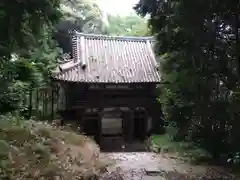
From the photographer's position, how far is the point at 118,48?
18188 millimetres

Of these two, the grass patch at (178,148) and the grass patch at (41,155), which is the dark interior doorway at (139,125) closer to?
the grass patch at (178,148)

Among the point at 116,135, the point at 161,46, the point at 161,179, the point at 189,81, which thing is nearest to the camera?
the point at 161,179

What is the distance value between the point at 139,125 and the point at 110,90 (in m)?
3.01

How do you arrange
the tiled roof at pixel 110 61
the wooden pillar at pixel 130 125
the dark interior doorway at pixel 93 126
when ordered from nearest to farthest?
the tiled roof at pixel 110 61 < the dark interior doorway at pixel 93 126 < the wooden pillar at pixel 130 125

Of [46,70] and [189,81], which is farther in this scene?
[46,70]

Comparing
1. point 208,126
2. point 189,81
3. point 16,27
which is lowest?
point 208,126

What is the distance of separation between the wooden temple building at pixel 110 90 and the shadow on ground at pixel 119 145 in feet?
1.08

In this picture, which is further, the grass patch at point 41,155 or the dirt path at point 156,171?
the dirt path at point 156,171

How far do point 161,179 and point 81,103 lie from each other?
339 inches

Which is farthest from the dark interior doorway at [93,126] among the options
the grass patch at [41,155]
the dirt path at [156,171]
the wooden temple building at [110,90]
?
the grass patch at [41,155]

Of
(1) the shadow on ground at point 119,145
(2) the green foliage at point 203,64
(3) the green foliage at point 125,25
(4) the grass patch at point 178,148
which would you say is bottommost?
(1) the shadow on ground at point 119,145

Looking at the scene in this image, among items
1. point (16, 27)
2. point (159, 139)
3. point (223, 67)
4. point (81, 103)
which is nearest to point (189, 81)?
point (223, 67)

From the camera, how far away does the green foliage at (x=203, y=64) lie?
7.91 m

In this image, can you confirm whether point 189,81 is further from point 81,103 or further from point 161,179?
point 81,103
